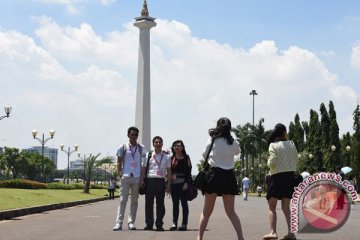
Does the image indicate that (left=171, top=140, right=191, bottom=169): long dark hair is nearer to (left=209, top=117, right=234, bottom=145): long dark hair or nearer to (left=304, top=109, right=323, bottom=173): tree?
(left=209, top=117, right=234, bottom=145): long dark hair

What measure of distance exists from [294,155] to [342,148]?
76.8 metres

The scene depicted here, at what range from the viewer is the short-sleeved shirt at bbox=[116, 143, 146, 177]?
37.5 feet

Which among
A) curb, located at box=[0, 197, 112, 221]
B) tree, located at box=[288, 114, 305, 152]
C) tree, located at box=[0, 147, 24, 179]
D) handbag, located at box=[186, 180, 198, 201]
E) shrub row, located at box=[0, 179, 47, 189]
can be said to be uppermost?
tree, located at box=[288, 114, 305, 152]

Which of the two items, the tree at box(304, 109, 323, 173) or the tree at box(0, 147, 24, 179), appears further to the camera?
the tree at box(0, 147, 24, 179)

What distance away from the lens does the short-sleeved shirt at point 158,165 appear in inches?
451

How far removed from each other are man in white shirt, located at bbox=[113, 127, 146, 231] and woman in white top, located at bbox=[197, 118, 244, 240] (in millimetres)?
3400

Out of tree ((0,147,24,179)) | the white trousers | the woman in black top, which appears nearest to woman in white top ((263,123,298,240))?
the woman in black top

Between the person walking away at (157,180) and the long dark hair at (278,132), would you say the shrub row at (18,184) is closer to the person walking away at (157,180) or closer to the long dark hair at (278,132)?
the person walking away at (157,180)

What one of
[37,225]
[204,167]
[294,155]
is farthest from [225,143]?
[37,225]

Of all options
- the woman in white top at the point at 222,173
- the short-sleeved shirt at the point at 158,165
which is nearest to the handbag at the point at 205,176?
the woman in white top at the point at 222,173

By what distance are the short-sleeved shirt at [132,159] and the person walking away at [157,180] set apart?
0.11m

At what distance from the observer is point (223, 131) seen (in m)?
8.21

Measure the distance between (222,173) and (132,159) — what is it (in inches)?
142

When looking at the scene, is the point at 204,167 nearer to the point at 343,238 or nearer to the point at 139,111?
the point at 343,238
